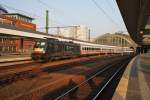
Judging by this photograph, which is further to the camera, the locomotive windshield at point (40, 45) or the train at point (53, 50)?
the locomotive windshield at point (40, 45)

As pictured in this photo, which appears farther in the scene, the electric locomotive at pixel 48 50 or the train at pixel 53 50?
the train at pixel 53 50

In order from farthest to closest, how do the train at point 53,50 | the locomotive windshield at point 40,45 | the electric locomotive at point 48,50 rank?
the locomotive windshield at point 40,45 < the train at point 53,50 < the electric locomotive at point 48,50

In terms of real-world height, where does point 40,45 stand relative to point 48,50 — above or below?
above

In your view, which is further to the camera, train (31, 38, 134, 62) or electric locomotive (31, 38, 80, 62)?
train (31, 38, 134, 62)

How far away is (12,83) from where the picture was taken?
13320 mm

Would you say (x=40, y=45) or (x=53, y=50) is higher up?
(x=40, y=45)

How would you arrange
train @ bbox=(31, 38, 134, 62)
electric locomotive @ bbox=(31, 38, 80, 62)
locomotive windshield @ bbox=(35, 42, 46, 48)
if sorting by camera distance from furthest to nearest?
1. locomotive windshield @ bbox=(35, 42, 46, 48)
2. train @ bbox=(31, 38, 134, 62)
3. electric locomotive @ bbox=(31, 38, 80, 62)

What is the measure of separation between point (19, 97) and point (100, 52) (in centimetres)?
5888

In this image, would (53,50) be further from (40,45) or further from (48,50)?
(40,45)

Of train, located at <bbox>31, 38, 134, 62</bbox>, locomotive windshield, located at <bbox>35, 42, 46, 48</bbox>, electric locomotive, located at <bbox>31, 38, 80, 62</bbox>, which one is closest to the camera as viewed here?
electric locomotive, located at <bbox>31, 38, 80, 62</bbox>

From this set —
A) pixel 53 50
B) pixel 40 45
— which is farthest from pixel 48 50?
pixel 53 50

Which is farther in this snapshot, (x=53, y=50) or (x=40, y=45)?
(x=53, y=50)

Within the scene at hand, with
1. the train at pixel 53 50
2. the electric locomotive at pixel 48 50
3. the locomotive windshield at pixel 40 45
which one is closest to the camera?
the electric locomotive at pixel 48 50

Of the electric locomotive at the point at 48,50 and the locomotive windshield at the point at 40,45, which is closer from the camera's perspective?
the electric locomotive at the point at 48,50
